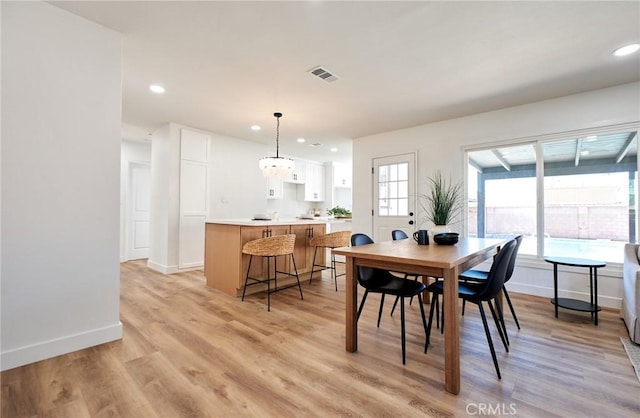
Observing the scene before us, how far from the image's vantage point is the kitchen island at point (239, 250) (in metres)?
3.47

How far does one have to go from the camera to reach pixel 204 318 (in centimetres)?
279

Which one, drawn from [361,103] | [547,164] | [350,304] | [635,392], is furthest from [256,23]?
[547,164]

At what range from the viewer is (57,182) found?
204cm

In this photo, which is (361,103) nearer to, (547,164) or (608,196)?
(547,164)

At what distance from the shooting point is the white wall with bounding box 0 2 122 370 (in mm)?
1885

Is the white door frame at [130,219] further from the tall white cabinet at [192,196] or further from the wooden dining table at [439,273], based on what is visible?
the wooden dining table at [439,273]

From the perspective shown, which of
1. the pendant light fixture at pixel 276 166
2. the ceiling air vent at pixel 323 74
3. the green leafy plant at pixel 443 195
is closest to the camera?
the ceiling air vent at pixel 323 74

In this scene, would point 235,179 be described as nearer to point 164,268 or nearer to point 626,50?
point 164,268

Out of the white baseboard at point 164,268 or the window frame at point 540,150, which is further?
the white baseboard at point 164,268

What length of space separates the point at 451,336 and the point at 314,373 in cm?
89

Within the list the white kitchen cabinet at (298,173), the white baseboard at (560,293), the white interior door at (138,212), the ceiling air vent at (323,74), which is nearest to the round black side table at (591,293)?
the white baseboard at (560,293)

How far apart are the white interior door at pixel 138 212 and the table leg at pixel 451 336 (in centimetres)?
639

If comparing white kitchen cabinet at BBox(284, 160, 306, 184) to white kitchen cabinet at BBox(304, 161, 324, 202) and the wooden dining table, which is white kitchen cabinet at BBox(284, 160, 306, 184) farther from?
the wooden dining table

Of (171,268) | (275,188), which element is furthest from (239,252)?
(275,188)
